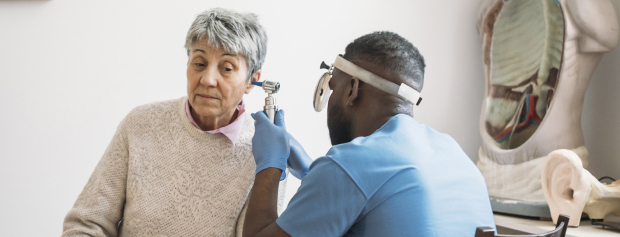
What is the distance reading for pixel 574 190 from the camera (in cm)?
145

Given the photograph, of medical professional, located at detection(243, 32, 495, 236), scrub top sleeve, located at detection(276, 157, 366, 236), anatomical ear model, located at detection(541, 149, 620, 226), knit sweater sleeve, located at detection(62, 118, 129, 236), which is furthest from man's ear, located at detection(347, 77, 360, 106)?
anatomical ear model, located at detection(541, 149, 620, 226)

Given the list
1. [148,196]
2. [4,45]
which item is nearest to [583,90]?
[148,196]

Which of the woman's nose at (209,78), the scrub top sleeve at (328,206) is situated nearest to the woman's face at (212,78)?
the woman's nose at (209,78)

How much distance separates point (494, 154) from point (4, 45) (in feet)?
5.81

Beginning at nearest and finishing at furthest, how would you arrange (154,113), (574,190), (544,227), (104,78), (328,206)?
(328,206) → (154,113) → (574,190) → (544,227) → (104,78)

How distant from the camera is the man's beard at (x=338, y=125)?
1155 millimetres

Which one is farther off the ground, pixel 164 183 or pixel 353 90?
pixel 353 90

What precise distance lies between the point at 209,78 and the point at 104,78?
2.26 feet

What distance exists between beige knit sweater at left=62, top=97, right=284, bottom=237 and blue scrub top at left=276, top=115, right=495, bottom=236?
368 mm

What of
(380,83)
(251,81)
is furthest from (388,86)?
(251,81)

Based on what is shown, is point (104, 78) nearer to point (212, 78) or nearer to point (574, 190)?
point (212, 78)

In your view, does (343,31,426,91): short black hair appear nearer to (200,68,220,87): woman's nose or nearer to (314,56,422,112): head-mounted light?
(314,56,422,112): head-mounted light

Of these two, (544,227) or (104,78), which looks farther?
(104,78)

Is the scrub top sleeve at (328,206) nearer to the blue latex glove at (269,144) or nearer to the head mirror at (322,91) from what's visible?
the blue latex glove at (269,144)
